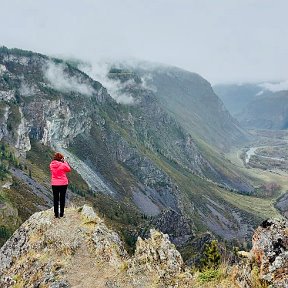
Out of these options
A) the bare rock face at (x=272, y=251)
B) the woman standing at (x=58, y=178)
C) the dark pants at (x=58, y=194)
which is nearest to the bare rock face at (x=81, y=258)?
the dark pants at (x=58, y=194)

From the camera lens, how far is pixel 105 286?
105ft

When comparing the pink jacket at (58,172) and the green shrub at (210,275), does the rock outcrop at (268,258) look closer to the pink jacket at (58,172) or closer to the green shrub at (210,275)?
the green shrub at (210,275)

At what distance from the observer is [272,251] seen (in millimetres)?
27734

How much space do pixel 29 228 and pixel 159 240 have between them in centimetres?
1251

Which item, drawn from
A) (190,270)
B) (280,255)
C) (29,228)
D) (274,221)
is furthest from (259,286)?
(29,228)

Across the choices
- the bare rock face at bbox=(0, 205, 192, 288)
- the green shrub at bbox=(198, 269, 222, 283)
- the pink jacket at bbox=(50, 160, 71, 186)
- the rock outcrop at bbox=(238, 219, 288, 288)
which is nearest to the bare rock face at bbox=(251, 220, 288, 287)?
the rock outcrop at bbox=(238, 219, 288, 288)

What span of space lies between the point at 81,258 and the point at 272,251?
50.7 ft

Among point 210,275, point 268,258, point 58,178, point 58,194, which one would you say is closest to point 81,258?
point 58,194

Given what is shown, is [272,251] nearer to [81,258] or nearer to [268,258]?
[268,258]

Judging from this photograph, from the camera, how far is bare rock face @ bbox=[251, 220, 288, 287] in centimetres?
2605

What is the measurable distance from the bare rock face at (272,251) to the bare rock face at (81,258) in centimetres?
558

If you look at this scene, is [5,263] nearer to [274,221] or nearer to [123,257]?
[123,257]

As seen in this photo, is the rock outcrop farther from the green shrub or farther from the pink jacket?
the pink jacket

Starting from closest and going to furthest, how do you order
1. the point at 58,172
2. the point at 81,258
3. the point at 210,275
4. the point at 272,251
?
1. the point at 272,251
2. the point at 210,275
3. the point at 81,258
4. the point at 58,172
